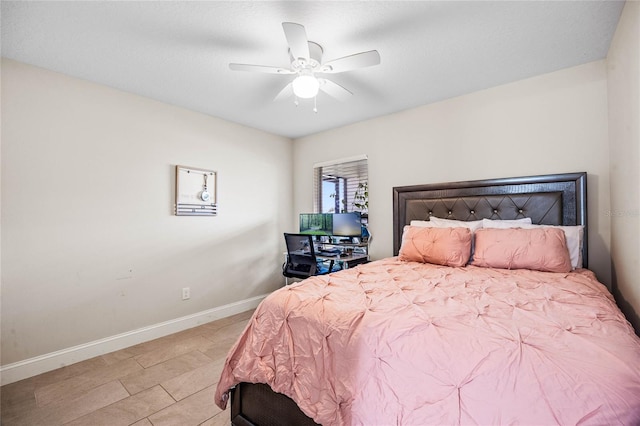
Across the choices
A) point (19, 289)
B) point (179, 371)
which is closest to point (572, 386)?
point (179, 371)

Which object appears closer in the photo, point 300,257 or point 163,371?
point 163,371

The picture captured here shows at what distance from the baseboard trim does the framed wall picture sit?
1.15 m

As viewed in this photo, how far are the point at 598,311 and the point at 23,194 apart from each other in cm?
358

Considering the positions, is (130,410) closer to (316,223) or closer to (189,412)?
(189,412)

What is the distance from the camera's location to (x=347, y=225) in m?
3.56

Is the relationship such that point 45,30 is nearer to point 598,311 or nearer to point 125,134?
point 125,134

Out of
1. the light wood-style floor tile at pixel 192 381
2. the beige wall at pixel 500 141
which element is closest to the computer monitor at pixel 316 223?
the beige wall at pixel 500 141

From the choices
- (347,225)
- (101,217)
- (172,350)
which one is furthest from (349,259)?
(101,217)

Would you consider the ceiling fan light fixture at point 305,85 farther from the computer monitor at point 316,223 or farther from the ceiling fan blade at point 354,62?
the computer monitor at point 316,223

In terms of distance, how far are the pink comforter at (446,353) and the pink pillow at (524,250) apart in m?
0.23

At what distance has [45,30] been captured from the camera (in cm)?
185

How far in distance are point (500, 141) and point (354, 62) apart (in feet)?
5.60

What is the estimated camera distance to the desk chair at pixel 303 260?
317cm

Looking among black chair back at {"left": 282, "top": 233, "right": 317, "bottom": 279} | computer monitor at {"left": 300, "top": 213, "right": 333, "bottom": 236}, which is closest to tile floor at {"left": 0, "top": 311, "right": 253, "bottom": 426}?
black chair back at {"left": 282, "top": 233, "right": 317, "bottom": 279}
